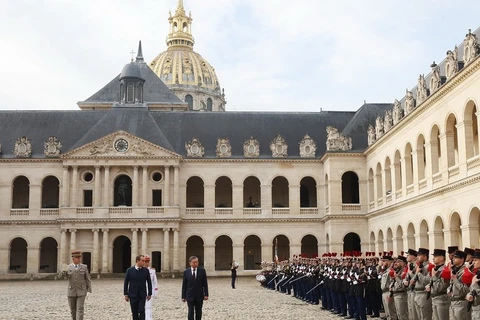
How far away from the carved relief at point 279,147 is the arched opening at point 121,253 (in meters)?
13.5

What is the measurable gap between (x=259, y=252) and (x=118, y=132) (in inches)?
583

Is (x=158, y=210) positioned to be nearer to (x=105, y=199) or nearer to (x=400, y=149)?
(x=105, y=199)

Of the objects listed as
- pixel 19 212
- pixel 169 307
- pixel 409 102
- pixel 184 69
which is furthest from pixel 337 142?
pixel 184 69

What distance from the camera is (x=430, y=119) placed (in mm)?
32812

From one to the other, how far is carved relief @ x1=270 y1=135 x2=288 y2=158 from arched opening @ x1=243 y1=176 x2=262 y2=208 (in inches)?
132

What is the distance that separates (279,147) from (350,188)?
6291 millimetres

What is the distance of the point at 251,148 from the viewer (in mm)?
52469

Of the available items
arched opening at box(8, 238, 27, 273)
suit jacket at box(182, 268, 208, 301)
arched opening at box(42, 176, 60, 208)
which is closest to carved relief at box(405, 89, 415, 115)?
suit jacket at box(182, 268, 208, 301)

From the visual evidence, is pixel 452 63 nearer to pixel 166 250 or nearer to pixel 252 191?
pixel 166 250

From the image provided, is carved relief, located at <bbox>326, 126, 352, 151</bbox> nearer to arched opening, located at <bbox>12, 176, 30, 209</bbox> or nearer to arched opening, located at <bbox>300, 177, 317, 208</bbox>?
arched opening, located at <bbox>300, 177, 317, 208</bbox>

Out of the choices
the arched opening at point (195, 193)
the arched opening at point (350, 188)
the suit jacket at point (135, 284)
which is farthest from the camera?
the arched opening at point (195, 193)

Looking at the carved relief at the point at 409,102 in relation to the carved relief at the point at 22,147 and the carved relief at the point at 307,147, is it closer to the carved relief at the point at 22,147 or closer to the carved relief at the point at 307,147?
the carved relief at the point at 307,147

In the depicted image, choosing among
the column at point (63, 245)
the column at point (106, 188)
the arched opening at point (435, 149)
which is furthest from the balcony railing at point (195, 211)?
the arched opening at point (435, 149)

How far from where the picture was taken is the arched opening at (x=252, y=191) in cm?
5469
